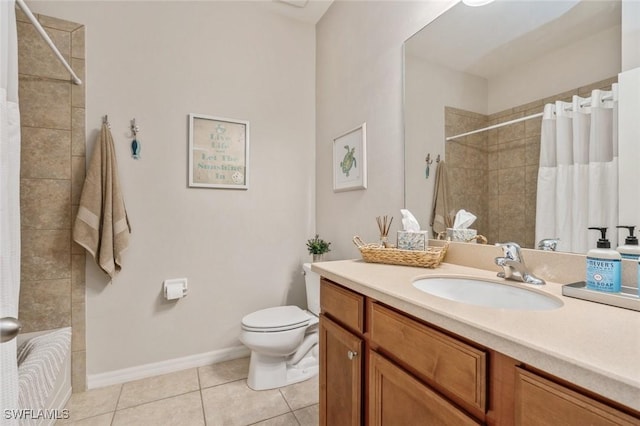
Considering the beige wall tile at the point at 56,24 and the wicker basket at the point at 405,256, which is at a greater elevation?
the beige wall tile at the point at 56,24

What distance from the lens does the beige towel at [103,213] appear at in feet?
5.57

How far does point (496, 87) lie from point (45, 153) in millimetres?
2390

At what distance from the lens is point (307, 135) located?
2.49 metres

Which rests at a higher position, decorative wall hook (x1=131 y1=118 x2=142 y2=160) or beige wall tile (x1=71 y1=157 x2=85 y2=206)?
decorative wall hook (x1=131 y1=118 x2=142 y2=160)

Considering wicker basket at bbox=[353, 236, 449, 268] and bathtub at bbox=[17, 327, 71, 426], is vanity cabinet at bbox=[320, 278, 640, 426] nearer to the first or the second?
wicker basket at bbox=[353, 236, 449, 268]

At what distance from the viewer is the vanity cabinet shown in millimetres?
497

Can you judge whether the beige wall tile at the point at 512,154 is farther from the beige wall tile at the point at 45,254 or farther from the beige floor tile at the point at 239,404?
the beige wall tile at the point at 45,254

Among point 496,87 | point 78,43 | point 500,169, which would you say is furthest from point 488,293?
point 78,43

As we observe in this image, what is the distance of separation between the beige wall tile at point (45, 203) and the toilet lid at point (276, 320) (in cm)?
125

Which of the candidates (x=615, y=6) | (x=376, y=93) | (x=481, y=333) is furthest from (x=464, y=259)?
(x=376, y=93)

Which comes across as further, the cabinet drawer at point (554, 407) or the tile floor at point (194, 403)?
the tile floor at point (194, 403)

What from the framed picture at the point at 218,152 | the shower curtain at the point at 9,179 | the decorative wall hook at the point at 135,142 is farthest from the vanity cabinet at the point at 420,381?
the decorative wall hook at the point at 135,142

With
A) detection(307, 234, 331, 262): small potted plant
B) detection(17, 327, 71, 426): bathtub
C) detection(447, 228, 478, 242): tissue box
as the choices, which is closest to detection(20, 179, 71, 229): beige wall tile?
detection(17, 327, 71, 426): bathtub

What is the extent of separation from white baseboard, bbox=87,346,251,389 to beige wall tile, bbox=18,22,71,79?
73.5 inches
